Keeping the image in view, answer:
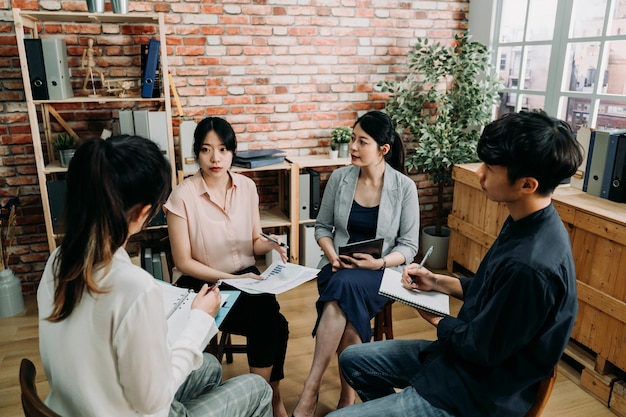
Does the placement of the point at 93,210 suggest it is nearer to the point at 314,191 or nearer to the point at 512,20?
the point at 314,191

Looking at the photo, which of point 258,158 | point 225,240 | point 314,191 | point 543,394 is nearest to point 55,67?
point 258,158

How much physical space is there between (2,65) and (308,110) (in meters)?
2.03

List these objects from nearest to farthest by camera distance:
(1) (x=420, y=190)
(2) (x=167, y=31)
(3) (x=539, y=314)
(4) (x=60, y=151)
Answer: (3) (x=539, y=314) < (4) (x=60, y=151) < (2) (x=167, y=31) < (1) (x=420, y=190)

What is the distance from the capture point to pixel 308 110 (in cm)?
365

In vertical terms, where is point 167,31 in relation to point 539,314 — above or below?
above

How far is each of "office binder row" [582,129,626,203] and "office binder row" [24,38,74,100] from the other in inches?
117

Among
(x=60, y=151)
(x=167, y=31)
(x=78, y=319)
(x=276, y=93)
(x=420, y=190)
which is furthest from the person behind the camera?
(x=420, y=190)

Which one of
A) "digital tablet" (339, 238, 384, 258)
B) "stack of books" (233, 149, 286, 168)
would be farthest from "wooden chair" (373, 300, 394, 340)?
"stack of books" (233, 149, 286, 168)

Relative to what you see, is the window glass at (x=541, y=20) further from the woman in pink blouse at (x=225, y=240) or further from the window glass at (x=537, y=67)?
the woman in pink blouse at (x=225, y=240)

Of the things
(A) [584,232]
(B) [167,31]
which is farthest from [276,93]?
(A) [584,232]

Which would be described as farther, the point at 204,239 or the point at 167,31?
the point at 167,31

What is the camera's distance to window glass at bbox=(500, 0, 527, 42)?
11.5 feet

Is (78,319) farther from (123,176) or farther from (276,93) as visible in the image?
(276,93)

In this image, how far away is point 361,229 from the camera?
239 centimetres
